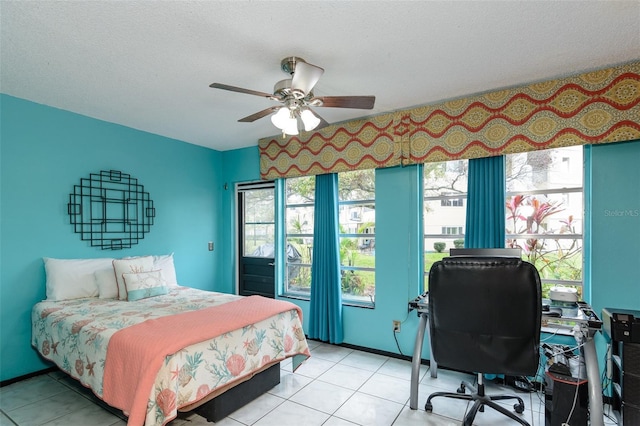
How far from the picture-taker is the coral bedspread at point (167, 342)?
6.18 feet

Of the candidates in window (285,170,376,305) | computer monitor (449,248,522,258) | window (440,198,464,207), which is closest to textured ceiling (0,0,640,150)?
window (440,198,464,207)

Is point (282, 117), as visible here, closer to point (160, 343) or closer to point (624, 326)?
point (160, 343)

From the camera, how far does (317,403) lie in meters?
2.46

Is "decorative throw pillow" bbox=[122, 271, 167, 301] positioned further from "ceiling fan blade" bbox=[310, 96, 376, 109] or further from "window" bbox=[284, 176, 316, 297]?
"ceiling fan blade" bbox=[310, 96, 376, 109]

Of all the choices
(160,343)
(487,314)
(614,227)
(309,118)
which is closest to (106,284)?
(160,343)

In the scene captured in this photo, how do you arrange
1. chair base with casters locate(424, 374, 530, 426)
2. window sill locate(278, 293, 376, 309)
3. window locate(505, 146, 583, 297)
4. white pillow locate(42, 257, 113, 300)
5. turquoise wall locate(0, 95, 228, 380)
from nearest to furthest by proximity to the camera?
chair base with casters locate(424, 374, 530, 426) → window locate(505, 146, 583, 297) → turquoise wall locate(0, 95, 228, 380) → white pillow locate(42, 257, 113, 300) → window sill locate(278, 293, 376, 309)

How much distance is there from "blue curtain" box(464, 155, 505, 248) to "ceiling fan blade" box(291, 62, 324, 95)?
5.76 feet

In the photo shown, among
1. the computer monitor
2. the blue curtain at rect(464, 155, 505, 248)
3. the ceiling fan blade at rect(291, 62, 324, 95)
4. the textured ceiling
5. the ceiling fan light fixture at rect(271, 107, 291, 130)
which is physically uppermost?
the textured ceiling

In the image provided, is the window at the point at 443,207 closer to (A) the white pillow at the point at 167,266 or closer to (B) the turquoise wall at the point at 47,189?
(A) the white pillow at the point at 167,266

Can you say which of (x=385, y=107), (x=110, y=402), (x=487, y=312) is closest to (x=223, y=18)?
(x=385, y=107)

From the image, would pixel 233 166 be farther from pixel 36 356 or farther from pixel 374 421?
pixel 374 421

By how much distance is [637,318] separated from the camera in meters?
1.90

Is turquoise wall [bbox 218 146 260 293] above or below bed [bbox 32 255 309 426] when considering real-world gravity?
above

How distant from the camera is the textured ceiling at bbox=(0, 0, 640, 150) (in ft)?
5.64
